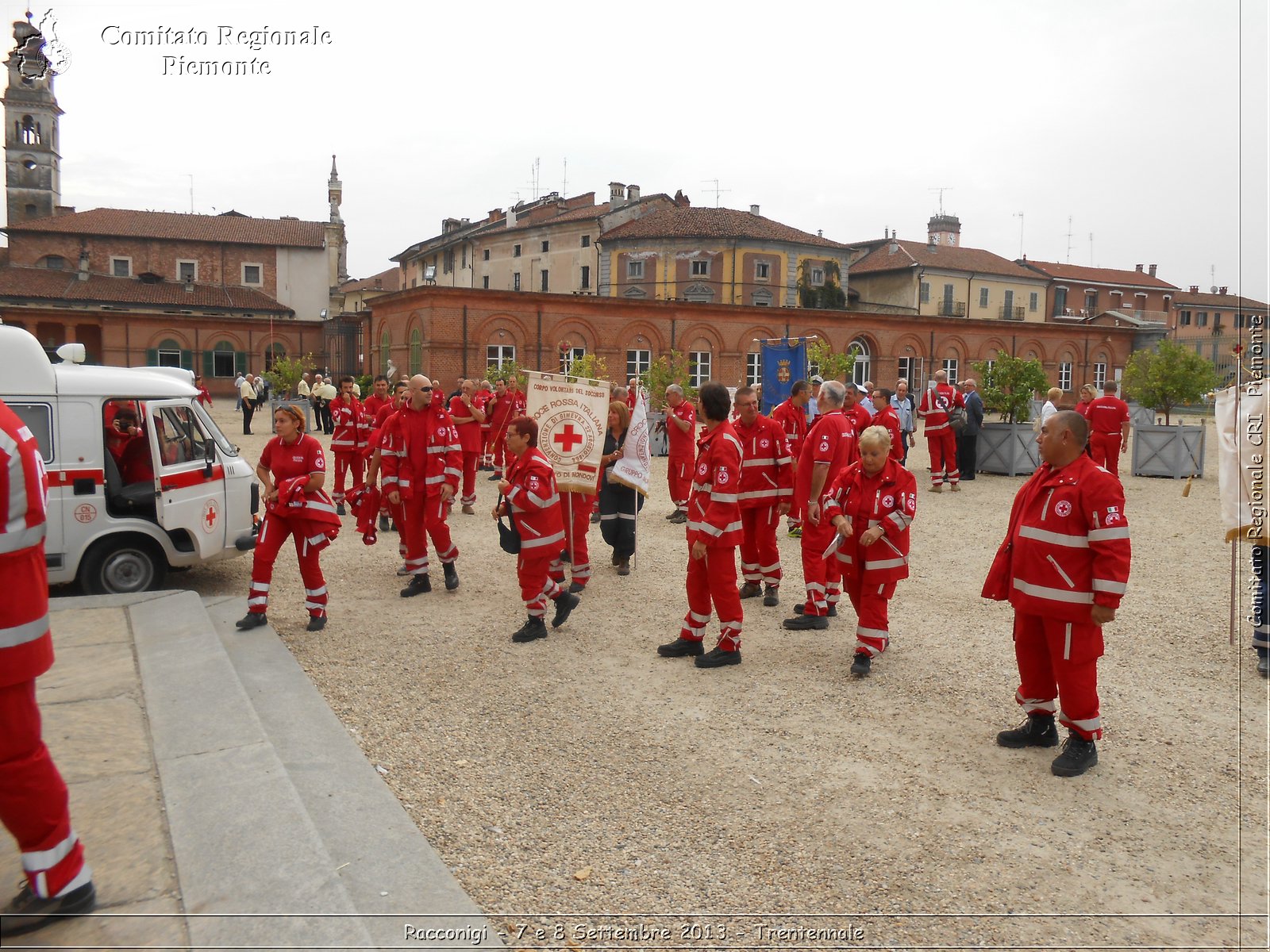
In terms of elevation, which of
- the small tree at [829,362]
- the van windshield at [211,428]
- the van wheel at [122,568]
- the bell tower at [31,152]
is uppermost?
the bell tower at [31,152]

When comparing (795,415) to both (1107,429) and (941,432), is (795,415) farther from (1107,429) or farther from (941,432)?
(941,432)

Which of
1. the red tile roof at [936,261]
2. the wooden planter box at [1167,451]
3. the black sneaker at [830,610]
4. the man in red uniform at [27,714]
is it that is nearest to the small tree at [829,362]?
the wooden planter box at [1167,451]

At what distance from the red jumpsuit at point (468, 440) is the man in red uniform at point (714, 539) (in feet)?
25.5

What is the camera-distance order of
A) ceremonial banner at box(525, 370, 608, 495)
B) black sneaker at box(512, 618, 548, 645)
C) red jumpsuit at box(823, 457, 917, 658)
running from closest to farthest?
red jumpsuit at box(823, 457, 917, 658) < black sneaker at box(512, 618, 548, 645) < ceremonial banner at box(525, 370, 608, 495)

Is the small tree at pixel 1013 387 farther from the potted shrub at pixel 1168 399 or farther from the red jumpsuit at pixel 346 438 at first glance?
the red jumpsuit at pixel 346 438

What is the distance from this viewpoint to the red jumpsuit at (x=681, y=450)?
12.1 metres

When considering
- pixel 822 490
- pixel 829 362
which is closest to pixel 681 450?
pixel 822 490

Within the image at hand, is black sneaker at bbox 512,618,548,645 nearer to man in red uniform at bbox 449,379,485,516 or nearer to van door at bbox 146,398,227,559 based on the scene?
van door at bbox 146,398,227,559

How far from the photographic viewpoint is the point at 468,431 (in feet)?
48.8

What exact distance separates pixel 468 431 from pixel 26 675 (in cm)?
1175

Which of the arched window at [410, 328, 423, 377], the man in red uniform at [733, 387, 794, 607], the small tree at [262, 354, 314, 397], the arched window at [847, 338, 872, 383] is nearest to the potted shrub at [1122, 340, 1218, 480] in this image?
the man in red uniform at [733, 387, 794, 607]

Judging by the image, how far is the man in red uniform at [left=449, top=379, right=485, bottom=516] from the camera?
14391mm

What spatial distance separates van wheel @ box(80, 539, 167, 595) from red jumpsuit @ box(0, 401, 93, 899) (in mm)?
5543

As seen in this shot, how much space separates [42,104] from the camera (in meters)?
71.4
